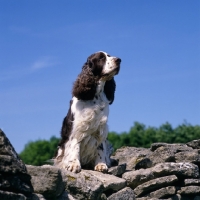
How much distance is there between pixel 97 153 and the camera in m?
8.88

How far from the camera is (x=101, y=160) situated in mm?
8852

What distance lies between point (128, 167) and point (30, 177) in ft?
14.0

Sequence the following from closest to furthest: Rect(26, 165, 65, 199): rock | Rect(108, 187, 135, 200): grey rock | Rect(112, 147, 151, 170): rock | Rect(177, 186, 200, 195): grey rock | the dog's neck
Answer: Rect(26, 165, 65, 199): rock → Rect(108, 187, 135, 200): grey rock → the dog's neck → Rect(177, 186, 200, 195): grey rock → Rect(112, 147, 151, 170): rock

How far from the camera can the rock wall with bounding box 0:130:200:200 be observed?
5535 mm

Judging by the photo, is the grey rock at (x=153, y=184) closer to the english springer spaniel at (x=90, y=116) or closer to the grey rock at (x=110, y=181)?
the grey rock at (x=110, y=181)

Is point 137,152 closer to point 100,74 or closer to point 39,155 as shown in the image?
point 100,74

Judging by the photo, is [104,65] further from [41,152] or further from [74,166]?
[41,152]

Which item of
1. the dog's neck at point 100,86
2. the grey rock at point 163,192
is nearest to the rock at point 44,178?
the dog's neck at point 100,86

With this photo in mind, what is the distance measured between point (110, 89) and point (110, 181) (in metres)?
1.54

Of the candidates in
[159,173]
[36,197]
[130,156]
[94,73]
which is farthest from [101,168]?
[36,197]

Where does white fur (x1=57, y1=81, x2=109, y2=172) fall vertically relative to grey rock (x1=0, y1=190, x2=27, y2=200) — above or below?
above

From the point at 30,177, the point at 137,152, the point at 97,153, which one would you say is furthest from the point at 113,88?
the point at 30,177

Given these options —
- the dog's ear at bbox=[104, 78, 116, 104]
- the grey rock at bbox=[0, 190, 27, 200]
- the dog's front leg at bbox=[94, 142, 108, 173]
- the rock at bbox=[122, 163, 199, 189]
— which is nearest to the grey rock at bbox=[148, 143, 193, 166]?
the rock at bbox=[122, 163, 199, 189]

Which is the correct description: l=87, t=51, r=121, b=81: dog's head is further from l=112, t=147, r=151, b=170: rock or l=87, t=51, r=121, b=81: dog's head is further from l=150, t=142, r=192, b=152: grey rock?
l=150, t=142, r=192, b=152: grey rock
